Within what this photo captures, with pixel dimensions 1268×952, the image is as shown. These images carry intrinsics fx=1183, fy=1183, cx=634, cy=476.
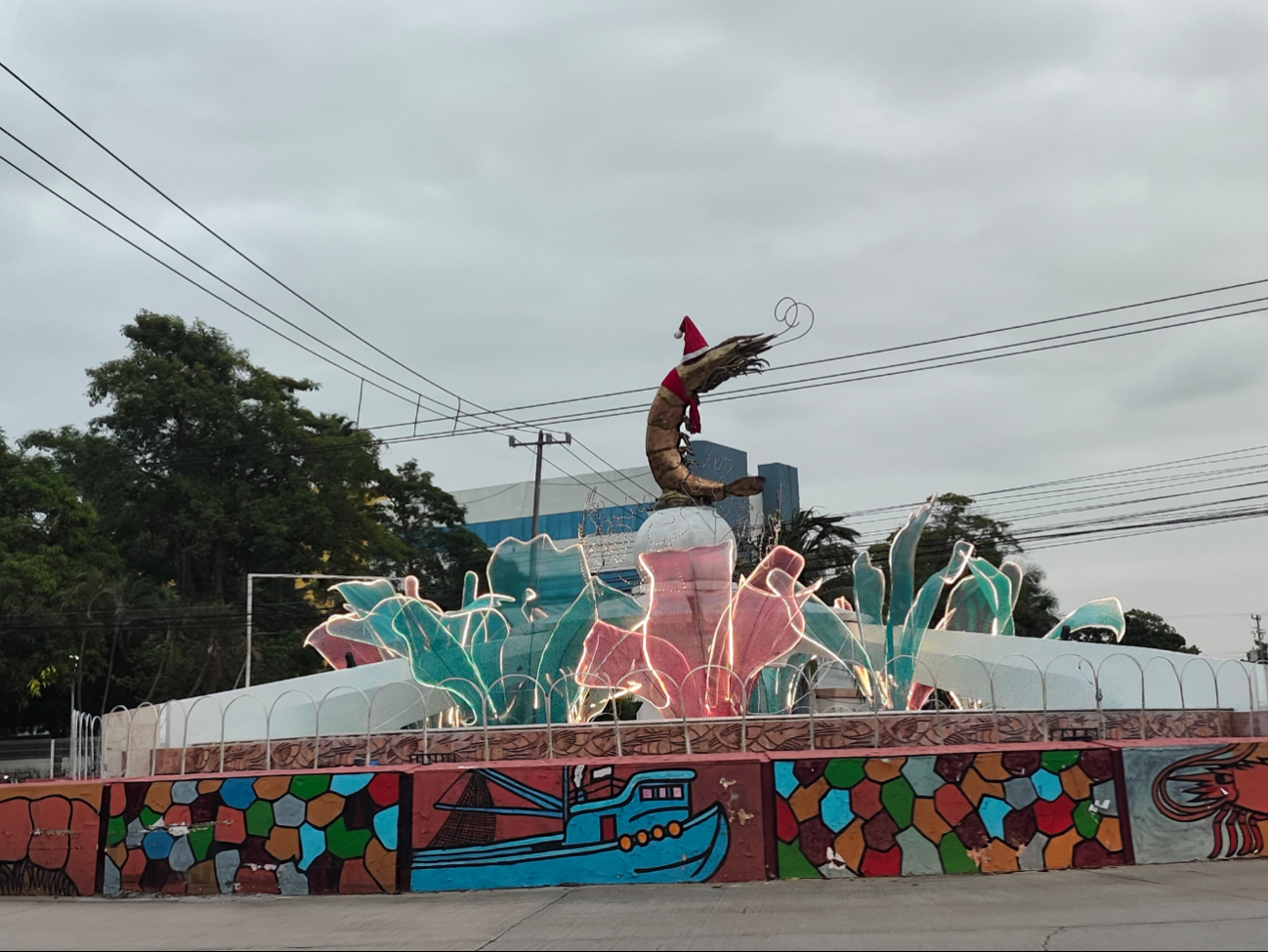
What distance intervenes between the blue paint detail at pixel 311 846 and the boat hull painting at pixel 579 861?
102 centimetres

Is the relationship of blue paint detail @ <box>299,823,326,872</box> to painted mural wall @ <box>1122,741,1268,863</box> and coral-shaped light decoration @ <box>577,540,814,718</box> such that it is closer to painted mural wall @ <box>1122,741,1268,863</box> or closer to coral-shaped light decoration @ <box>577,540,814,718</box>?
coral-shaped light decoration @ <box>577,540,814,718</box>

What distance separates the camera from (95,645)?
3762cm

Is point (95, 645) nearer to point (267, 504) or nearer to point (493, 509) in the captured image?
point (267, 504)

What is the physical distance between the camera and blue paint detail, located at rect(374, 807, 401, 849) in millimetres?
12141

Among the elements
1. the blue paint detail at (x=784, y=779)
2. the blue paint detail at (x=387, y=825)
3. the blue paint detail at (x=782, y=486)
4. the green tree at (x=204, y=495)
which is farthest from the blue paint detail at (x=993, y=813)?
the blue paint detail at (x=782, y=486)

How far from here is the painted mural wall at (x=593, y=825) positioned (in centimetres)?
1195

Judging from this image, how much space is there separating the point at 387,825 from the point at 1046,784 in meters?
6.82

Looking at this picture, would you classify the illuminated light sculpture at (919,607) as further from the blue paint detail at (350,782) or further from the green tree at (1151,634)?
the green tree at (1151,634)

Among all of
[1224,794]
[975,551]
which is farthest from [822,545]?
[1224,794]

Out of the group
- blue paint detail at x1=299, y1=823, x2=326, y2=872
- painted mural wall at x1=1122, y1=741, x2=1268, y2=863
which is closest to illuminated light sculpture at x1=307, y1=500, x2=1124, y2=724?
blue paint detail at x1=299, y1=823, x2=326, y2=872

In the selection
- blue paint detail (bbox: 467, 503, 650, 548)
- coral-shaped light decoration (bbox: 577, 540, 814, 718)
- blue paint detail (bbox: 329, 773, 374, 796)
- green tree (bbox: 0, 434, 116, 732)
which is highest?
blue paint detail (bbox: 467, 503, 650, 548)

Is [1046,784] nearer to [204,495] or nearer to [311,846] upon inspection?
[311,846]

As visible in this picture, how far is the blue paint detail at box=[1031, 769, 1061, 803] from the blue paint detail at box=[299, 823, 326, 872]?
739 centimetres

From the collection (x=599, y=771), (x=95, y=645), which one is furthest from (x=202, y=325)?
(x=599, y=771)
